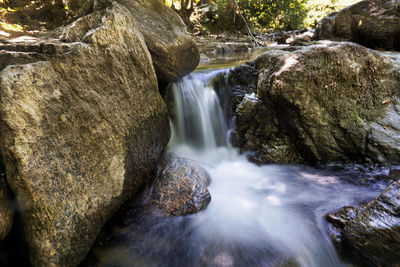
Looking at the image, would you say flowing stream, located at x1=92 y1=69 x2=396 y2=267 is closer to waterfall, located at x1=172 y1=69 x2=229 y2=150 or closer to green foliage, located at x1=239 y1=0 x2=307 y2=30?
waterfall, located at x1=172 y1=69 x2=229 y2=150

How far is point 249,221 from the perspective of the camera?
305cm

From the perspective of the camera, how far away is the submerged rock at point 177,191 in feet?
10.1

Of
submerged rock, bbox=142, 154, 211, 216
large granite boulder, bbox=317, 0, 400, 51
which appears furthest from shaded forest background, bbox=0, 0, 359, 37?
submerged rock, bbox=142, 154, 211, 216

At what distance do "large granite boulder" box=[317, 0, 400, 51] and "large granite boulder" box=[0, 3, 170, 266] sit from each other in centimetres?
750

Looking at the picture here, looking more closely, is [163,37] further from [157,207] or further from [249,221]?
[249,221]

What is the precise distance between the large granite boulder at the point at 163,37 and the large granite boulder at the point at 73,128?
2.33ft

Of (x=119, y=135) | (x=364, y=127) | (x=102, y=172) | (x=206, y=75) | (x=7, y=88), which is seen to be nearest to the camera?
(x=7, y=88)

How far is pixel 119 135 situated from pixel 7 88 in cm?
117

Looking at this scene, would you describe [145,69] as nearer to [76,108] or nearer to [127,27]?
[127,27]

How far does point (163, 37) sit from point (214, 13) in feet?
42.7

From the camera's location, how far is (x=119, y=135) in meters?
2.67

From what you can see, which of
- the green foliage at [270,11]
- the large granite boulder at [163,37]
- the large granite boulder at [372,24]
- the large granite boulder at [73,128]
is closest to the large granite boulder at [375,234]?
the large granite boulder at [73,128]

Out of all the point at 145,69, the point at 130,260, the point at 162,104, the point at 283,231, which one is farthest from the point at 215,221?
the point at 145,69

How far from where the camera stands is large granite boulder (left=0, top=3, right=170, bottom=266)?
1794mm
